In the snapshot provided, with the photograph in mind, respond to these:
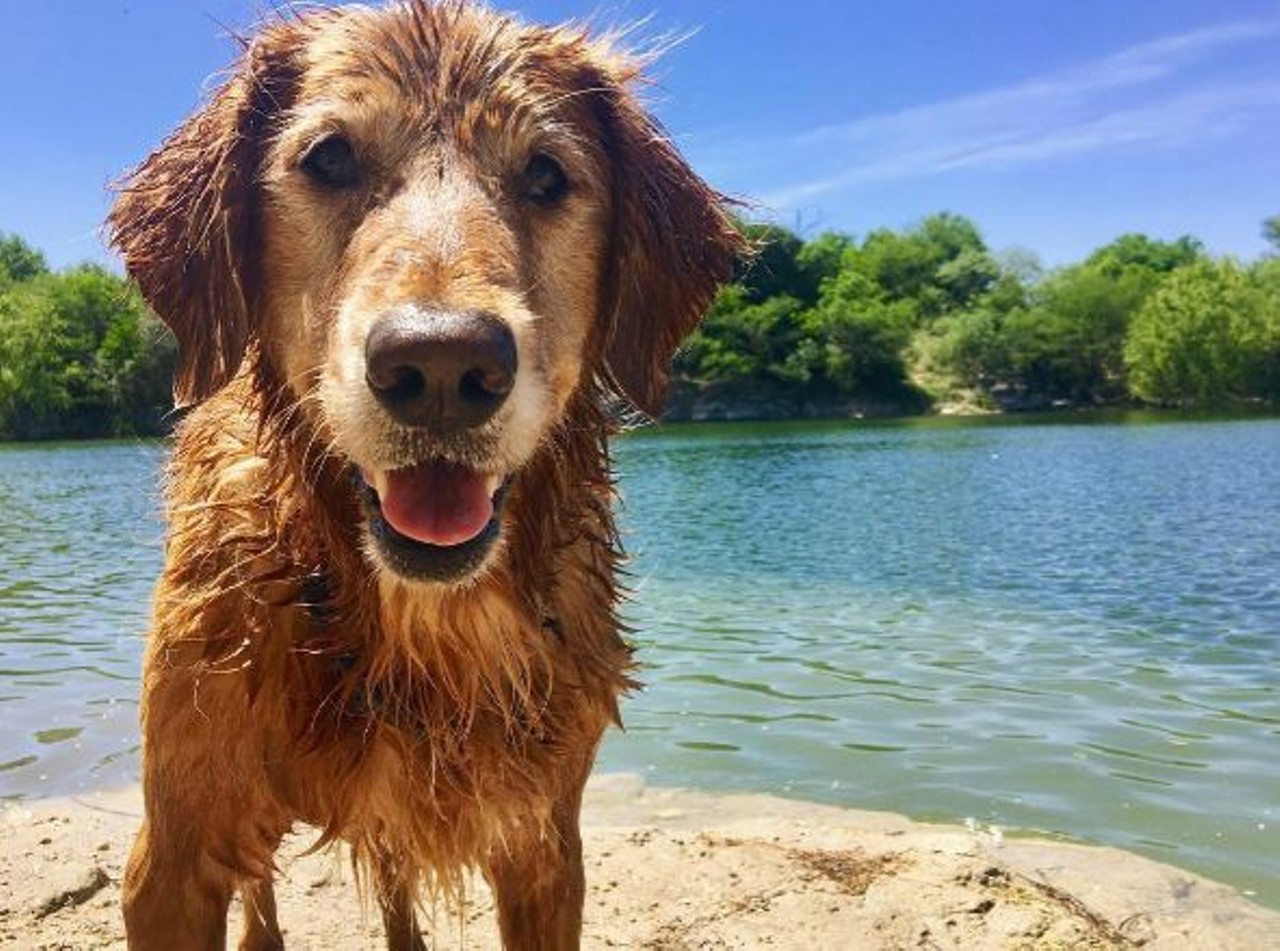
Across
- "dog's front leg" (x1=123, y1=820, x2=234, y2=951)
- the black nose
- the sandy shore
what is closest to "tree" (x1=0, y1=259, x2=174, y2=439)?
the sandy shore

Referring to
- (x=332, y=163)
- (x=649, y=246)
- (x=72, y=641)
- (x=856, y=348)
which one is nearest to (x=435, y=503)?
(x=332, y=163)

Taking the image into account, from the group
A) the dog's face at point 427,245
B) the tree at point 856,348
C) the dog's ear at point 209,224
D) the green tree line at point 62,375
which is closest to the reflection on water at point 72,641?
the dog's ear at point 209,224

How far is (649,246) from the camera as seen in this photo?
4035 mm

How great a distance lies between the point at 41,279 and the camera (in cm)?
10919

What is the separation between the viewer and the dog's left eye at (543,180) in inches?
146

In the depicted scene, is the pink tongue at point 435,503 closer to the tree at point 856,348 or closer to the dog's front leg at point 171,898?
the dog's front leg at point 171,898

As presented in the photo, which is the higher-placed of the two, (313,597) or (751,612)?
(313,597)

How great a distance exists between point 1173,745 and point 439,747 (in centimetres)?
721

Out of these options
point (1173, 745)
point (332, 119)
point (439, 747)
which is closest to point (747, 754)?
point (1173, 745)

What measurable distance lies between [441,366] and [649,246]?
1.44 m

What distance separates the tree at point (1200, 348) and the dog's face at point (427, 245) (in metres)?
108

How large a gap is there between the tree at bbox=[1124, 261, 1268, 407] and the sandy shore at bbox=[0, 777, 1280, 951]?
347ft

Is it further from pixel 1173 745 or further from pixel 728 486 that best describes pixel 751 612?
pixel 728 486

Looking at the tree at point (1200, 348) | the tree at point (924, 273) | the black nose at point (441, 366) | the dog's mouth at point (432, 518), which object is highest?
the tree at point (924, 273)
